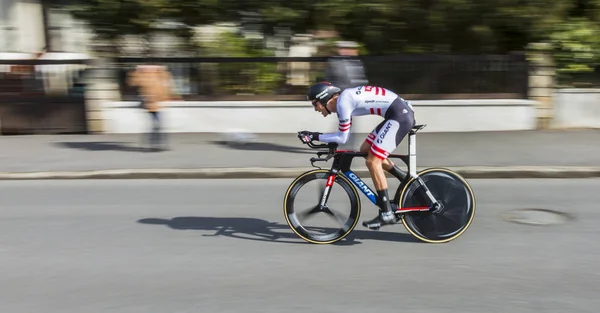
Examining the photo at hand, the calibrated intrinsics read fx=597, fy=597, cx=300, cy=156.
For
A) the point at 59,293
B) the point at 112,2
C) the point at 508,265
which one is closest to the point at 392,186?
the point at 508,265

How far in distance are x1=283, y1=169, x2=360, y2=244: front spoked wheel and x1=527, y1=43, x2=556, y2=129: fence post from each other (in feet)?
22.7

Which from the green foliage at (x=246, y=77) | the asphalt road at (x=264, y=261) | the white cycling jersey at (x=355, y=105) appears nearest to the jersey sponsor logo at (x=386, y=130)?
the white cycling jersey at (x=355, y=105)

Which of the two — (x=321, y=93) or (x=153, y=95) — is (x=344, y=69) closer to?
(x=153, y=95)

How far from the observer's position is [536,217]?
6566 millimetres

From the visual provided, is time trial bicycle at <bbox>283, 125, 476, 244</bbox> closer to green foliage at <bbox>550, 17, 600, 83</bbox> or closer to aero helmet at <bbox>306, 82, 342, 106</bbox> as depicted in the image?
aero helmet at <bbox>306, 82, 342, 106</bbox>

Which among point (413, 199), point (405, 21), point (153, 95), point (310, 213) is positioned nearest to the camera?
point (413, 199)

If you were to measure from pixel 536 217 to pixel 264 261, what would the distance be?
319 centimetres

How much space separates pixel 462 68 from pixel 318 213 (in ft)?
22.4

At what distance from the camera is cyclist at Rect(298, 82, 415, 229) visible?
5.35 m

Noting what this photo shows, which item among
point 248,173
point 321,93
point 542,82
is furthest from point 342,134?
point 542,82

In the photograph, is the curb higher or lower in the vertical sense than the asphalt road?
higher

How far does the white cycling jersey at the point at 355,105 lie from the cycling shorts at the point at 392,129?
0.24ft

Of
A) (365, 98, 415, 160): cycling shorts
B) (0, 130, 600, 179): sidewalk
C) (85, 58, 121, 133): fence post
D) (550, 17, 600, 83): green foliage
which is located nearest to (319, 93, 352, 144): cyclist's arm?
(365, 98, 415, 160): cycling shorts

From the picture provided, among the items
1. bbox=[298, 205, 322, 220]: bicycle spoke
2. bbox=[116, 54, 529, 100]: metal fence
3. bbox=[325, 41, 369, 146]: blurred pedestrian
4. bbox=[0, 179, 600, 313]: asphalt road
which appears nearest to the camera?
bbox=[0, 179, 600, 313]: asphalt road
